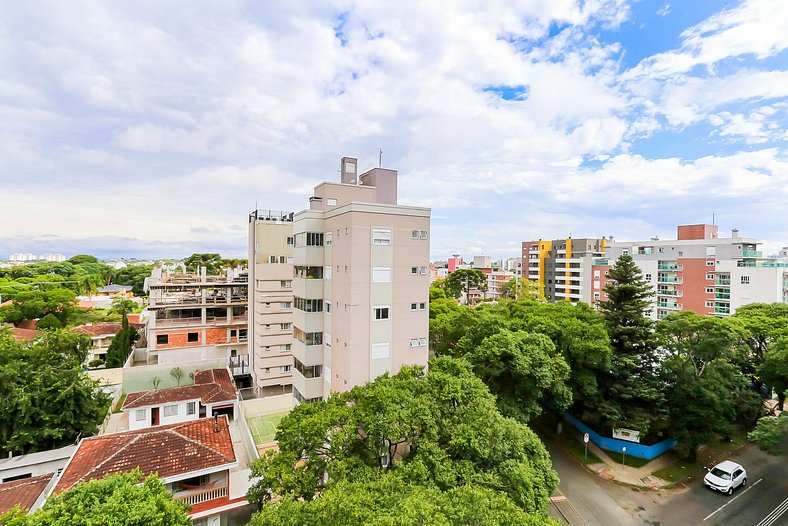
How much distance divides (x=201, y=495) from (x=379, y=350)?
325 inches

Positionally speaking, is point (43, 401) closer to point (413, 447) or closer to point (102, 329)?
point (413, 447)

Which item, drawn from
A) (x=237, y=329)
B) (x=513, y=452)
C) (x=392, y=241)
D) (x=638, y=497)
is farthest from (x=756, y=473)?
(x=237, y=329)

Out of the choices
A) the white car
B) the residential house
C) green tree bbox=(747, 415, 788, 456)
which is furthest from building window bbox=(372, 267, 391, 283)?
the white car

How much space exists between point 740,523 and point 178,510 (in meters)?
20.7

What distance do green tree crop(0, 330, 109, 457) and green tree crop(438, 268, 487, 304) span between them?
38740 millimetres

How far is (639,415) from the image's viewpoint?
763 inches

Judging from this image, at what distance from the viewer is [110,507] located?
860cm

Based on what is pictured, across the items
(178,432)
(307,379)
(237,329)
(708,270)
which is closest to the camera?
(178,432)

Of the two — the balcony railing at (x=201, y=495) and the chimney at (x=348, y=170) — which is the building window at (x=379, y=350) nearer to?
the balcony railing at (x=201, y=495)

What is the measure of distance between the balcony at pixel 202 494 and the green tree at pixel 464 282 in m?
38.8

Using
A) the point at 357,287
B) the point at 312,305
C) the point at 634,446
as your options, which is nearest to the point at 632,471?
the point at 634,446

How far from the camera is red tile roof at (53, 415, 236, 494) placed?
12.9 metres

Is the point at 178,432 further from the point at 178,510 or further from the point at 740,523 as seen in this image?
the point at 740,523

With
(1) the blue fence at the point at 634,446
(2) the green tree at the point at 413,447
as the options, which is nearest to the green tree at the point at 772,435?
(1) the blue fence at the point at 634,446
